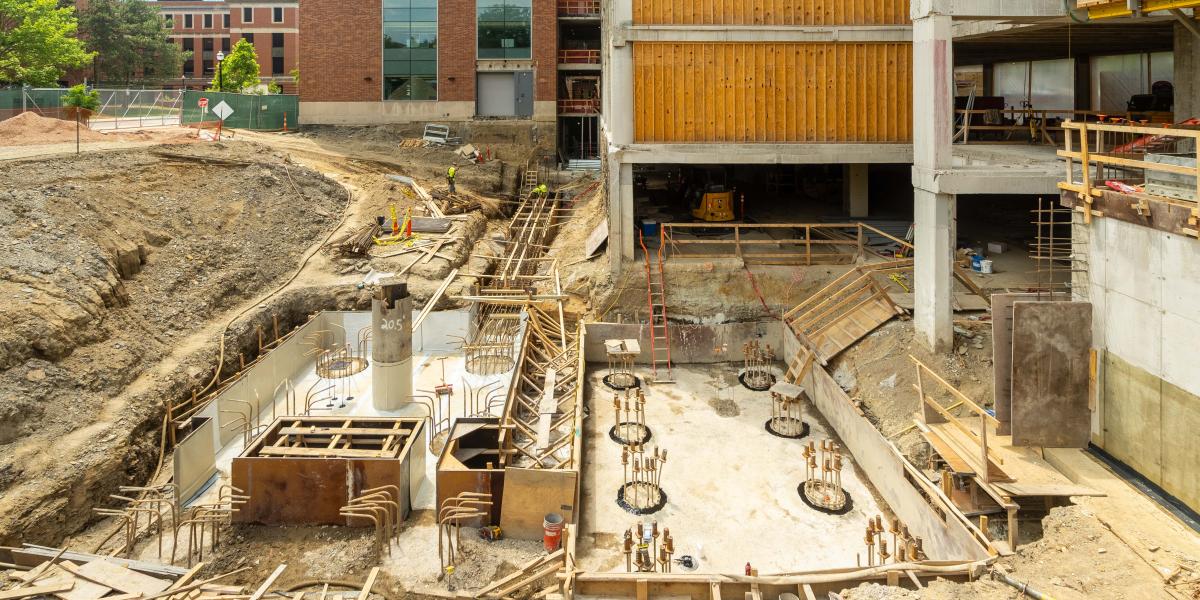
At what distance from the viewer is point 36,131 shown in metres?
28.8

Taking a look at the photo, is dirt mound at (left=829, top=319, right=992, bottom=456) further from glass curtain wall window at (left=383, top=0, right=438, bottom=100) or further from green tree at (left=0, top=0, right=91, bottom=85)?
green tree at (left=0, top=0, right=91, bottom=85)

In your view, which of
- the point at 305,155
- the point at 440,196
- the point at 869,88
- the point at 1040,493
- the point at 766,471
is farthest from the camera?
the point at 305,155

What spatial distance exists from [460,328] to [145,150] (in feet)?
46.1

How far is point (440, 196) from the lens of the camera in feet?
108

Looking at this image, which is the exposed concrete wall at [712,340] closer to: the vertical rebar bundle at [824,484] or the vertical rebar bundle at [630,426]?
the vertical rebar bundle at [630,426]

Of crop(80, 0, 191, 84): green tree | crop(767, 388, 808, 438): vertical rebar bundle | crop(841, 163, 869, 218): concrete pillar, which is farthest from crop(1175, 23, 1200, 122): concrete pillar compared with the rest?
crop(80, 0, 191, 84): green tree

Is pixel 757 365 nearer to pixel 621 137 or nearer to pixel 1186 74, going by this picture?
pixel 621 137

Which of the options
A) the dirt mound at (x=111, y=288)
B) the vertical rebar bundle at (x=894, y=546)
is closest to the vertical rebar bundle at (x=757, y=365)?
the vertical rebar bundle at (x=894, y=546)

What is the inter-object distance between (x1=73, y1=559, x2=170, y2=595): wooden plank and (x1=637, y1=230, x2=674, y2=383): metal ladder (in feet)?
41.2

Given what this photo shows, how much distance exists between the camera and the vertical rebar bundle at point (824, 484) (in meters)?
13.7

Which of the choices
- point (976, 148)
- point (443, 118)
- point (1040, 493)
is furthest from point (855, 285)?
point (443, 118)

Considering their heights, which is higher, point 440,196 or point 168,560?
point 440,196

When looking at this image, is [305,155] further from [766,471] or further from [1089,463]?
[1089,463]

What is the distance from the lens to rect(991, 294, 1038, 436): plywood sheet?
12.3 meters
